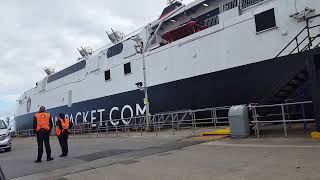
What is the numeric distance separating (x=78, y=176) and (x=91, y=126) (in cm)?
1778

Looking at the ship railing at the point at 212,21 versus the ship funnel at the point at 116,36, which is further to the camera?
the ship funnel at the point at 116,36

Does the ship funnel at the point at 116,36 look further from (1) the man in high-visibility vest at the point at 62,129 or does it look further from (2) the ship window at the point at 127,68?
(1) the man in high-visibility vest at the point at 62,129

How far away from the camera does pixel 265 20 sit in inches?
568

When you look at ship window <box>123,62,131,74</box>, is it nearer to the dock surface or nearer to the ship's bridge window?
the ship's bridge window

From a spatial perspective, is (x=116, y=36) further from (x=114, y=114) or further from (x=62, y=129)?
(x=62, y=129)

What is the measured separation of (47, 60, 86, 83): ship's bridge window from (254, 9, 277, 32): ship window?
18.0 meters

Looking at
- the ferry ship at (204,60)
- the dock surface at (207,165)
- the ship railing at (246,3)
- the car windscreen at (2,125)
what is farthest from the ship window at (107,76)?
the dock surface at (207,165)

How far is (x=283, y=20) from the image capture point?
Answer: 1379cm

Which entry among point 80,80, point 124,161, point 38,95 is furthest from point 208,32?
point 38,95

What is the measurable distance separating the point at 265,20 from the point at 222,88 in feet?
11.4

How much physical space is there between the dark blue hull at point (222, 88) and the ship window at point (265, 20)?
1.48m

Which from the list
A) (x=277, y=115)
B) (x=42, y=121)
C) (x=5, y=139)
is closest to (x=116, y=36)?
(x=5, y=139)

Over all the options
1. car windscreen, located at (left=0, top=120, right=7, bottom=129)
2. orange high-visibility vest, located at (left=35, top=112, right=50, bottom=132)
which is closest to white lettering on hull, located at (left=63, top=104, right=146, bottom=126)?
car windscreen, located at (left=0, top=120, right=7, bottom=129)

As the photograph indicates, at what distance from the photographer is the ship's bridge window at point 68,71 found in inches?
1184
